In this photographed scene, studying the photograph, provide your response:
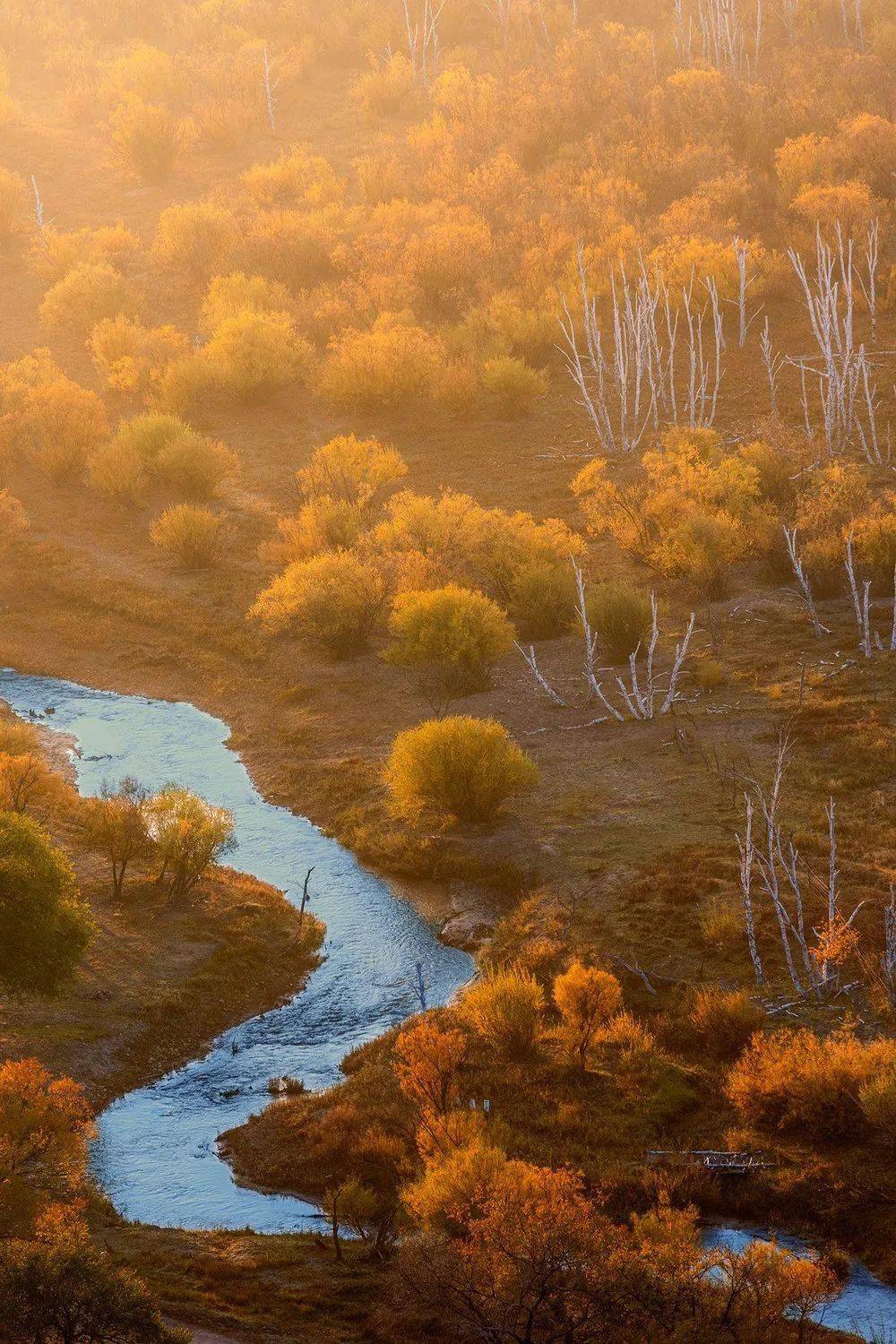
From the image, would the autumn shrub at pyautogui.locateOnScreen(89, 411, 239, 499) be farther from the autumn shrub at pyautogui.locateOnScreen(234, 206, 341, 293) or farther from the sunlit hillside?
the autumn shrub at pyautogui.locateOnScreen(234, 206, 341, 293)

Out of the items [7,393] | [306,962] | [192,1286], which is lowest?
[306,962]

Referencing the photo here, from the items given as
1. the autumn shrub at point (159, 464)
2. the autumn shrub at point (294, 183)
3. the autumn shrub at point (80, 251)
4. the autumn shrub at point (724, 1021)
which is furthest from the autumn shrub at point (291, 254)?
the autumn shrub at point (724, 1021)

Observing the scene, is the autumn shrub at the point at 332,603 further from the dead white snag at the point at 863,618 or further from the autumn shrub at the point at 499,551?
the dead white snag at the point at 863,618

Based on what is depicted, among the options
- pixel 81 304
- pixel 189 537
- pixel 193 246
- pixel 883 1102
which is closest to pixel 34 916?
pixel 883 1102

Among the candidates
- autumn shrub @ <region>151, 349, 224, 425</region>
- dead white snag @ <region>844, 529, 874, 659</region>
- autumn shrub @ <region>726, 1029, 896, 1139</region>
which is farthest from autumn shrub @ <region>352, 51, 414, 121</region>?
autumn shrub @ <region>726, 1029, 896, 1139</region>

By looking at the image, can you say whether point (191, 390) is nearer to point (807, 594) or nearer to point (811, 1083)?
point (807, 594)

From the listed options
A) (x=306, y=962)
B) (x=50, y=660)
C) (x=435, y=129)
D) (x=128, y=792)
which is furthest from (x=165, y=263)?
(x=306, y=962)

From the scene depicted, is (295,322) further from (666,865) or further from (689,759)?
(666,865)
